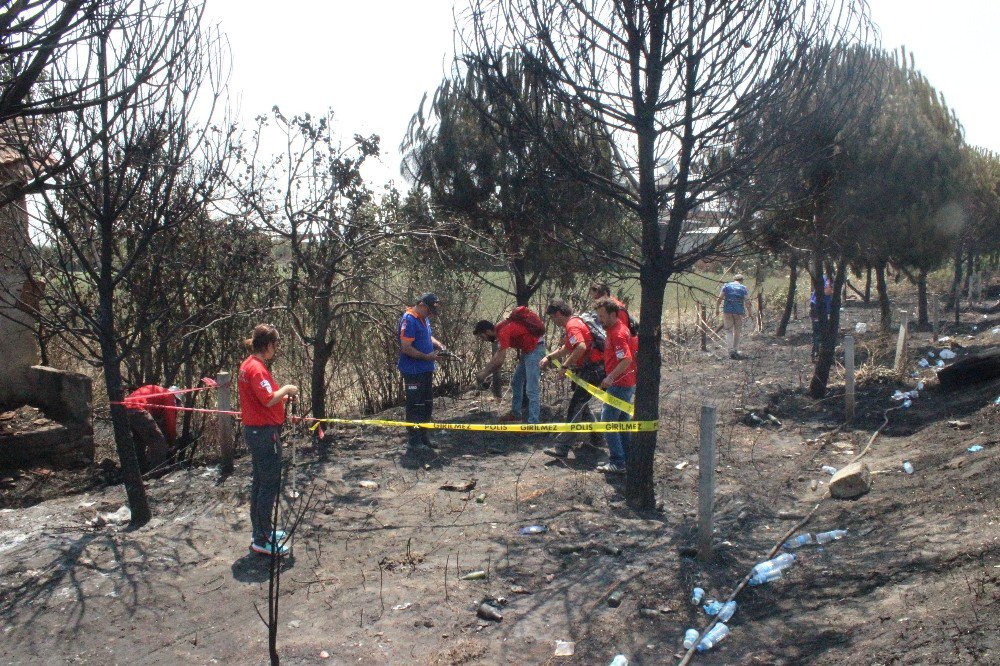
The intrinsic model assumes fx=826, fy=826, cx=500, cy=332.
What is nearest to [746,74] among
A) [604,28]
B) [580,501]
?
[604,28]

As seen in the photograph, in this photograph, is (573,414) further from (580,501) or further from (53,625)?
(53,625)

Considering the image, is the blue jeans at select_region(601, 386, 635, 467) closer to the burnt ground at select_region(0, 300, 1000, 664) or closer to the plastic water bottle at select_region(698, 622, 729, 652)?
the burnt ground at select_region(0, 300, 1000, 664)

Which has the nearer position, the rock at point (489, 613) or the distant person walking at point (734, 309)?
the rock at point (489, 613)

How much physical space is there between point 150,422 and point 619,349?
4686mm

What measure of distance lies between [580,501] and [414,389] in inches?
97.4

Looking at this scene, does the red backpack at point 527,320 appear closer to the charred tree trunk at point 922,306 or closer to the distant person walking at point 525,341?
the distant person walking at point 525,341

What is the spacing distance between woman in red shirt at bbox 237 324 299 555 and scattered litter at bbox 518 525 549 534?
1.81 metres

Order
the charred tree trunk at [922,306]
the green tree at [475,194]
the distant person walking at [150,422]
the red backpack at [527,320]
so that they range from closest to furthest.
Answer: the distant person walking at [150,422] < the red backpack at [527,320] < the green tree at [475,194] < the charred tree trunk at [922,306]

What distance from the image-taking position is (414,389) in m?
8.78

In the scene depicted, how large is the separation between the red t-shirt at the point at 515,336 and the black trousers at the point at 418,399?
0.95 meters

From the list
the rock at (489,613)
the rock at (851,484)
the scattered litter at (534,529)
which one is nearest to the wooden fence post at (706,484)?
the scattered litter at (534,529)

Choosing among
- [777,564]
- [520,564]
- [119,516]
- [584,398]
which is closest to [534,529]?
[520,564]

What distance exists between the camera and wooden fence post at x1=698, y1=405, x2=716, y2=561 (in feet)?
17.9

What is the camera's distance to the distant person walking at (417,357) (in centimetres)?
865
